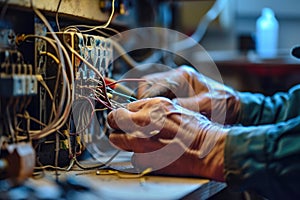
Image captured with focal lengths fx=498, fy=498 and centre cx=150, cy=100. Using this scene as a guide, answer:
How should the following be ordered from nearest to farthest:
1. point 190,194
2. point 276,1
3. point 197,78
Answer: point 190,194 < point 197,78 < point 276,1

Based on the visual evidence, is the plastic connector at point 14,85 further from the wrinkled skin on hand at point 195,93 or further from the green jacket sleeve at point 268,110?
the green jacket sleeve at point 268,110

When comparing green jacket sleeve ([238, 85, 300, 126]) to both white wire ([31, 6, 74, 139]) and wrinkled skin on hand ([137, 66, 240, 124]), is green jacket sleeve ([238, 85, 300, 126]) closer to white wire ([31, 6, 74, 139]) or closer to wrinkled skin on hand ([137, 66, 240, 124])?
wrinkled skin on hand ([137, 66, 240, 124])

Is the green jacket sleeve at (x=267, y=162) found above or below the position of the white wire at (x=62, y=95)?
below

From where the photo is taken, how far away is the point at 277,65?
286 centimetres

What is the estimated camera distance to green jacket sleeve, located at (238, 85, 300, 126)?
4.35ft

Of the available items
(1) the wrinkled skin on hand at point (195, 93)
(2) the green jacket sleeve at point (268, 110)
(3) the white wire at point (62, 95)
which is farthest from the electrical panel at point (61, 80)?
(2) the green jacket sleeve at point (268, 110)

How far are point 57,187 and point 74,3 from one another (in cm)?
42

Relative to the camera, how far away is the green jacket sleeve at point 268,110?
4.35 feet

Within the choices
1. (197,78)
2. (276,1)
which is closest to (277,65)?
(276,1)

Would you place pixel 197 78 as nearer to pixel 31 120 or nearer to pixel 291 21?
pixel 31 120

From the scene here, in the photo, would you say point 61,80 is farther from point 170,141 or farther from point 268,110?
point 268,110

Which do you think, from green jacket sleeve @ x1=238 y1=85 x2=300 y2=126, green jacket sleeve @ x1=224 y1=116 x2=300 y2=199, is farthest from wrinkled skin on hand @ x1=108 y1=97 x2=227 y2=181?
green jacket sleeve @ x1=238 y1=85 x2=300 y2=126

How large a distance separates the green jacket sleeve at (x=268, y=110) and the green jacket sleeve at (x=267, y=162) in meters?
0.44

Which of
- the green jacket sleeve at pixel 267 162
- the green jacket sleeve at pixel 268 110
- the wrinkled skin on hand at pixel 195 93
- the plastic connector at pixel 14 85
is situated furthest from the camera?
the green jacket sleeve at pixel 268 110
